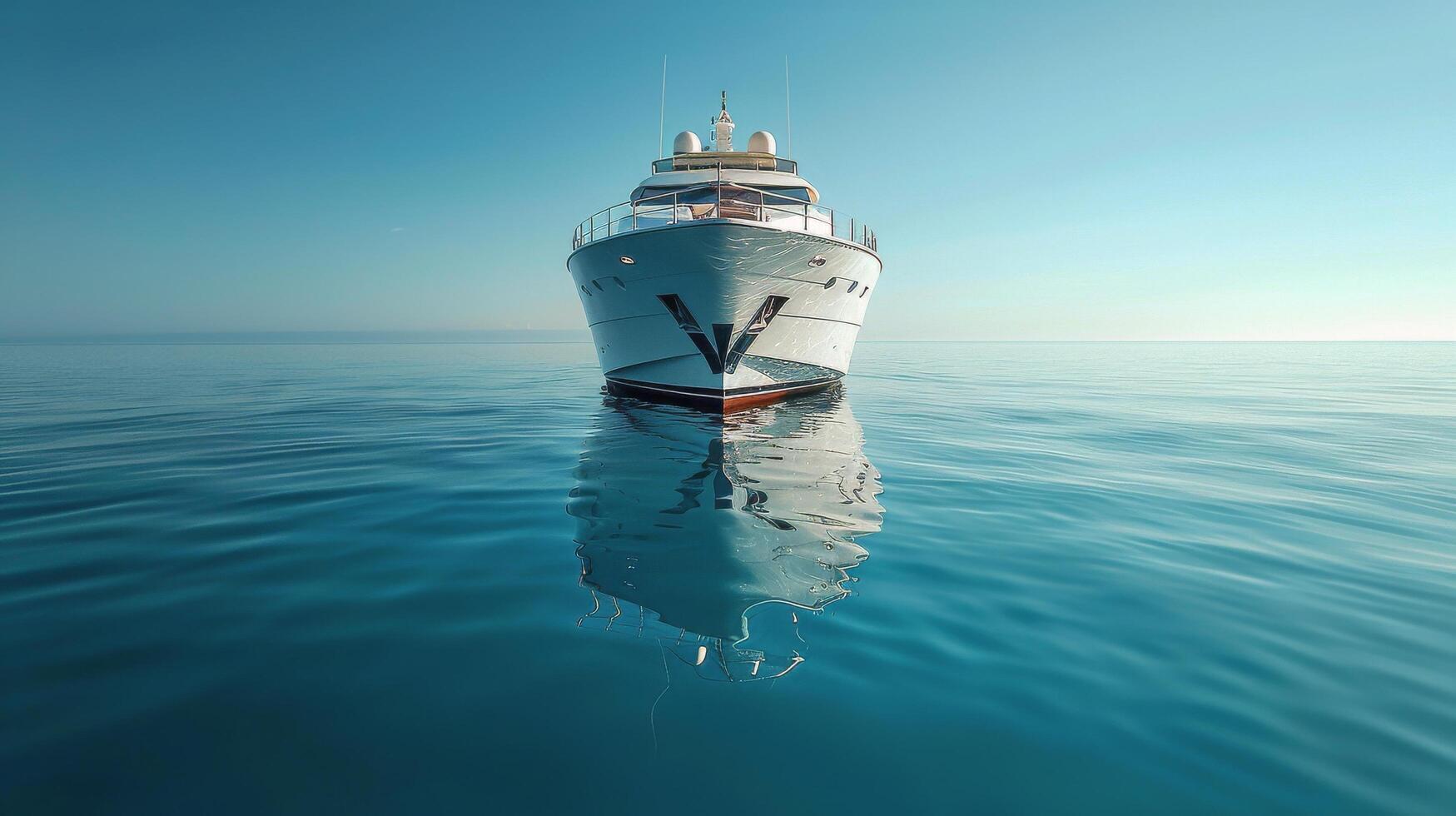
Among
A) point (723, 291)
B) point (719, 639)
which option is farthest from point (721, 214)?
point (719, 639)

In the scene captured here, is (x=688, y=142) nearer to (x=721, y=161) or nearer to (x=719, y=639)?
(x=721, y=161)

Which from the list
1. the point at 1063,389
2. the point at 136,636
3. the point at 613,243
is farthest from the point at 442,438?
the point at 1063,389

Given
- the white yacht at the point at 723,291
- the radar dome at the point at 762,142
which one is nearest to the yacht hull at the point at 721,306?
the white yacht at the point at 723,291

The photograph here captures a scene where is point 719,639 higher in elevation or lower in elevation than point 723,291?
lower

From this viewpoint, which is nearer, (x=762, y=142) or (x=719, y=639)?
(x=719, y=639)

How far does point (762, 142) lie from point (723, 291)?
947cm

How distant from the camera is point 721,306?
1030cm

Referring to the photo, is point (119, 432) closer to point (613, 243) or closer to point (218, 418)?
point (218, 418)

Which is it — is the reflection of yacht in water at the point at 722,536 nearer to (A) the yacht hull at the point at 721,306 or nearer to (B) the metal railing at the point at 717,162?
(A) the yacht hull at the point at 721,306

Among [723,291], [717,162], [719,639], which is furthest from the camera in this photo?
[717,162]

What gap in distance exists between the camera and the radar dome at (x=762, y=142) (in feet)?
56.5

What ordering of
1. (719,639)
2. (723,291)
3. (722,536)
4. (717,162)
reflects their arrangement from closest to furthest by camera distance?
(719,639)
(722,536)
(723,291)
(717,162)

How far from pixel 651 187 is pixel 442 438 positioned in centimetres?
887

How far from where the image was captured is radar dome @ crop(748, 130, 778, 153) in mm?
17234
